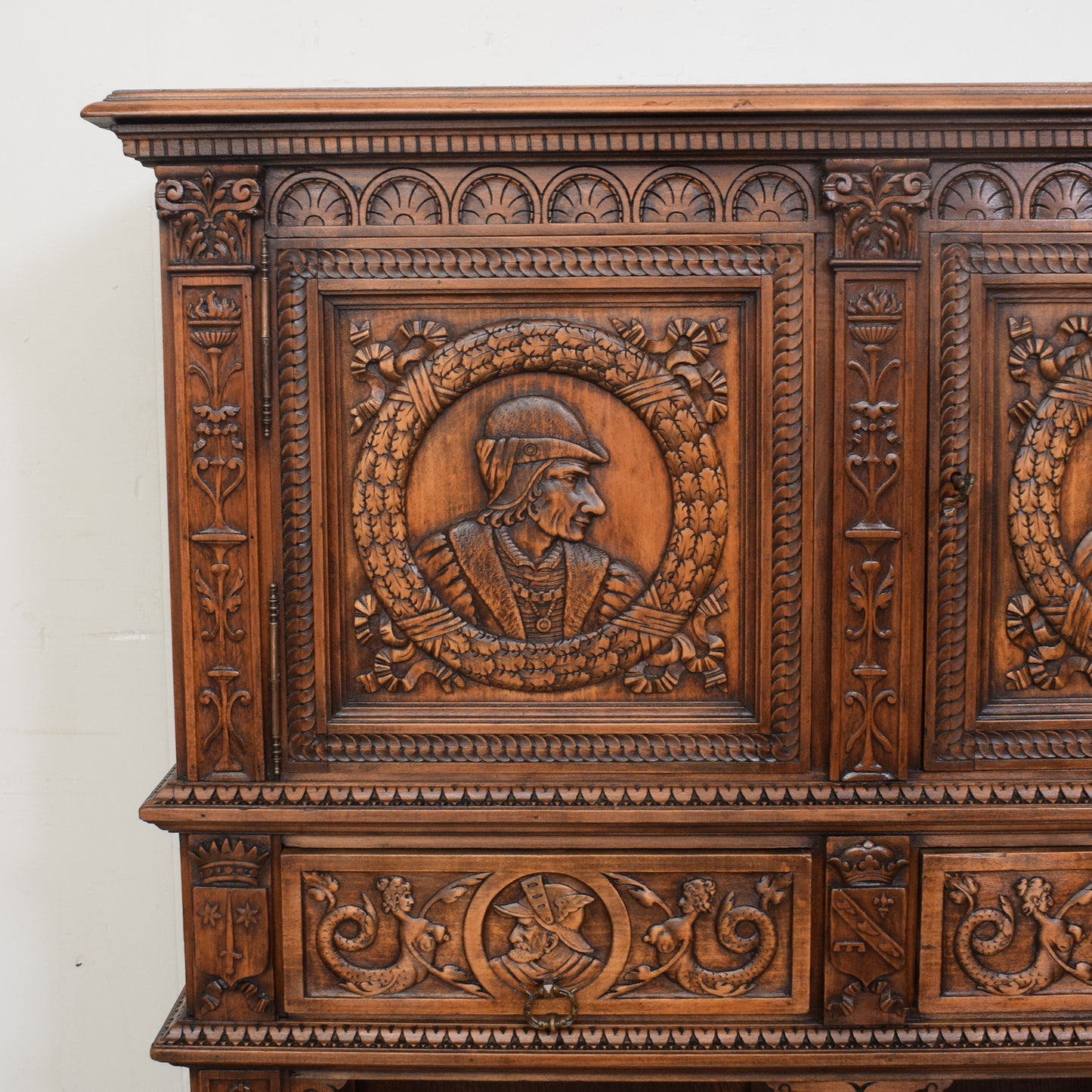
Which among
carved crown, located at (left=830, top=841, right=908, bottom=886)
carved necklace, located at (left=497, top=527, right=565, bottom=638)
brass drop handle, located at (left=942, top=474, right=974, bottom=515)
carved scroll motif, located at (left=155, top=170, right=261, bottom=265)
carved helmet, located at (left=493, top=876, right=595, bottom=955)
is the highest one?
carved scroll motif, located at (left=155, top=170, right=261, bottom=265)

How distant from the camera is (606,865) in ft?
5.33

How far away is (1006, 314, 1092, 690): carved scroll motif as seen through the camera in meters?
1.56

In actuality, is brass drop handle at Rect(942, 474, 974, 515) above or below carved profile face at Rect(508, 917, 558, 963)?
above

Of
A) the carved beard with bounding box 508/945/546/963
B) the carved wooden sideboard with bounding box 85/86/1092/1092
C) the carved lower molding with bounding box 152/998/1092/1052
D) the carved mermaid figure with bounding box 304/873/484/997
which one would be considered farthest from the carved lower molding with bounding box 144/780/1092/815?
the carved lower molding with bounding box 152/998/1092/1052

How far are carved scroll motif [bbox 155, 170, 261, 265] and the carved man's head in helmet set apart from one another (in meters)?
0.48

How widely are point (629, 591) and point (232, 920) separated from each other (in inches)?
33.4

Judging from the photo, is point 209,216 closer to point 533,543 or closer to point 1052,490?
point 533,543

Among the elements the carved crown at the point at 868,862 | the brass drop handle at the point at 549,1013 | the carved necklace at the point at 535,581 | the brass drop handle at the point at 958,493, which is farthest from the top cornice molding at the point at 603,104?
the brass drop handle at the point at 549,1013

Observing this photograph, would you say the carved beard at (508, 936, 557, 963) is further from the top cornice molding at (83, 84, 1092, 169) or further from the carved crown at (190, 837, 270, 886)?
the top cornice molding at (83, 84, 1092, 169)

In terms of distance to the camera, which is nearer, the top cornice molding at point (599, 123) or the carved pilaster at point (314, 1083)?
the top cornice molding at point (599, 123)

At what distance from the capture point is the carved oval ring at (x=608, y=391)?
5.14 ft

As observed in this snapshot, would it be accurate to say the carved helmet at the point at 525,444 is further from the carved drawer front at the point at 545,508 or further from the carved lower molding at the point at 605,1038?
the carved lower molding at the point at 605,1038

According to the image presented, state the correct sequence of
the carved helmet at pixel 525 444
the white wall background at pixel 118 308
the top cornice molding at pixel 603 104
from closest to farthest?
1. the top cornice molding at pixel 603 104
2. the carved helmet at pixel 525 444
3. the white wall background at pixel 118 308

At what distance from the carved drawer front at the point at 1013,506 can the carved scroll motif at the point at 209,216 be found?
3.54 feet
